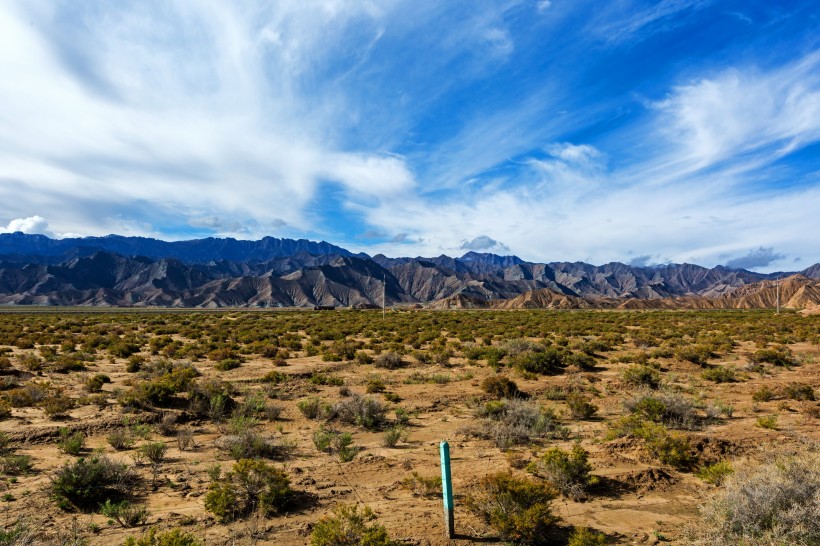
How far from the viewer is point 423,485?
7.36m

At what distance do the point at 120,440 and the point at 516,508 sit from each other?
332 inches

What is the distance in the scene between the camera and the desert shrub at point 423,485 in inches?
282

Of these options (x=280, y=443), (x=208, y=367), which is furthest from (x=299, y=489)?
(x=208, y=367)

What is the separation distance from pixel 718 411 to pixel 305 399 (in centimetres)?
1206

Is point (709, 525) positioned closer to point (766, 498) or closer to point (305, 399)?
point (766, 498)

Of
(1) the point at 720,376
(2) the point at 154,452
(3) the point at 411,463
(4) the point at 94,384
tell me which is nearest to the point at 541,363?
(1) the point at 720,376

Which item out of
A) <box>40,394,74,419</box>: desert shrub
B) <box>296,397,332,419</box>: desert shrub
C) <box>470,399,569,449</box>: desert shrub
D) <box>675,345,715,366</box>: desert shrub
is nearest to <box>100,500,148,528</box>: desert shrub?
<box>296,397,332,419</box>: desert shrub

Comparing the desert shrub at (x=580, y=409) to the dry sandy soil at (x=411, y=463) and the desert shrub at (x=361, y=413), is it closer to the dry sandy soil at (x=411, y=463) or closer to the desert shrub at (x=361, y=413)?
the dry sandy soil at (x=411, y=463)

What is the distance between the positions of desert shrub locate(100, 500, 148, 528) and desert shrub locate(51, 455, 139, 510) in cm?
40

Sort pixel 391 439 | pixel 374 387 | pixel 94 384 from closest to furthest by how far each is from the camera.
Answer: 1. pixel 391 439
2. pixel 94 384
3. pixel 374 387

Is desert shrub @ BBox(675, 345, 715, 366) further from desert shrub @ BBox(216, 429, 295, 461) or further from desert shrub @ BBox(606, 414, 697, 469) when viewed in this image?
desert shrub @ BBox(216, 429, 295, 461)

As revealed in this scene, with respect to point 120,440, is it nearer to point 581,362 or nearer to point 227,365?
point 227,365

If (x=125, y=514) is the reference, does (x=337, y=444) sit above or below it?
below

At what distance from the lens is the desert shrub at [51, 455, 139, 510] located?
6.52 meters
